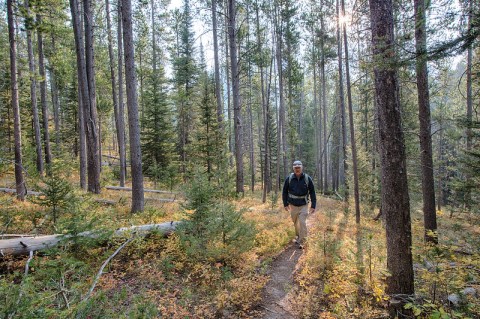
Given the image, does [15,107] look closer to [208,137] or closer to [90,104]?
[90,104]

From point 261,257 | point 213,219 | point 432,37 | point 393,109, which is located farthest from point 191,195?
point 432,37

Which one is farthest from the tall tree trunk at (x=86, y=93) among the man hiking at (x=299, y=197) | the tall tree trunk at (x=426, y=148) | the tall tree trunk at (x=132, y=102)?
the tall tree trunk at (x=426, y=148)

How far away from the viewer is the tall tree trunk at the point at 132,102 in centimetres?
719

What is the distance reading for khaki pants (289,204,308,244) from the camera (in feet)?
21.7

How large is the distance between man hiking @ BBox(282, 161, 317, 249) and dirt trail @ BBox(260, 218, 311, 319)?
0.59 metres

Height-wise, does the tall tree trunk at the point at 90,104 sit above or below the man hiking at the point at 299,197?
above

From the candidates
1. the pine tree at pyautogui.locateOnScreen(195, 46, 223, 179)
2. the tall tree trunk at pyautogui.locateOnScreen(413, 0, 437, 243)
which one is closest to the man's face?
the tall tree trunk at pyautogui.locateOnScreen(413, 0, 437, 243)

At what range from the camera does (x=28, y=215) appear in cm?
701

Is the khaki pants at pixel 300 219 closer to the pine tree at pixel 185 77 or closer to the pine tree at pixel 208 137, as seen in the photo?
the pine tree at pixel 208 137

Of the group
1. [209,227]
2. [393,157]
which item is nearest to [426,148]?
[393,157]

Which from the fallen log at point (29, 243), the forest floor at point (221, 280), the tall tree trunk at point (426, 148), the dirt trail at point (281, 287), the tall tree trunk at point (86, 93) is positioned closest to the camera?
the forest floor at point (221, 280)

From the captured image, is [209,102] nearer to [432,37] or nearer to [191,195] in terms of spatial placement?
[191,195]

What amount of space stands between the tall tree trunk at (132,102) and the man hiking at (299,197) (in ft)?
15.4

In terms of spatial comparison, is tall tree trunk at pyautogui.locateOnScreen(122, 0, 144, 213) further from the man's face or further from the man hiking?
the man's face
